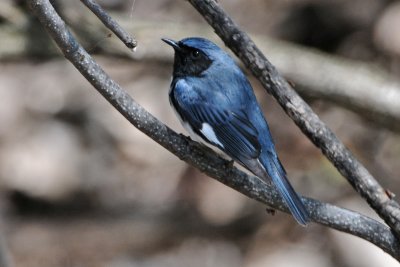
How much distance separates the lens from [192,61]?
13.9 feet

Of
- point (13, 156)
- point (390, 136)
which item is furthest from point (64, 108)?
point (390, 136)

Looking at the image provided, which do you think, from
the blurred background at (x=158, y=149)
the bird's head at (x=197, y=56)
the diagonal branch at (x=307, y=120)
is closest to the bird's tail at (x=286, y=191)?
the diagonal branch at (x=307, y=120)

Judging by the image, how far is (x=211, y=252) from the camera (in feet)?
21.0

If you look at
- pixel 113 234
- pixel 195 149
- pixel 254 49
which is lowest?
pixel 113 234

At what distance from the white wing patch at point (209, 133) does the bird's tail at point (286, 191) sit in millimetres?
253

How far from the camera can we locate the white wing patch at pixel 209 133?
3735mm

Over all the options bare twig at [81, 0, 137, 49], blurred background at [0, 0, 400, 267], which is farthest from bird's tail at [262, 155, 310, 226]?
blurred background at [0, 0, 400, 267]

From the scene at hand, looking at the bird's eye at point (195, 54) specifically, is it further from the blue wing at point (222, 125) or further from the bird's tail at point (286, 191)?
the bird's tail at point (286, 191)

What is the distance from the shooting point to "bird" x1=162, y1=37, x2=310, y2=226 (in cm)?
377

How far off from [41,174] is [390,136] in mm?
2919

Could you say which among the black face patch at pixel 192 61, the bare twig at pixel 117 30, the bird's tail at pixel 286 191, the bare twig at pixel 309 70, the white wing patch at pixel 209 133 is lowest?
the bird's tail at pixel 286 191

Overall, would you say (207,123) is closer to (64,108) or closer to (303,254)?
(303,254)

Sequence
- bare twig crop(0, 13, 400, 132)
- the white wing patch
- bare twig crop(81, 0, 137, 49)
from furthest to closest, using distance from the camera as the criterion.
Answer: bare twig crop(0, 13, 400, 132) → the white wing patch → bare twig crop(81, 0, 137, 49)

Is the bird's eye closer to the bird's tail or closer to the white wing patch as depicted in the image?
the white wing patch
